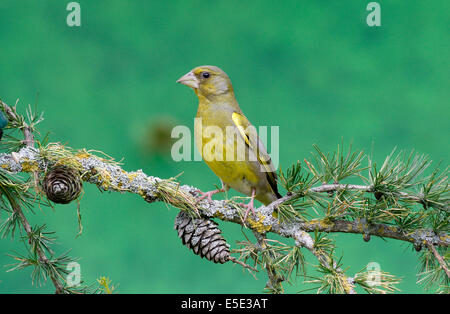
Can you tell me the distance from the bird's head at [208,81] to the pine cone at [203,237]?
1.38 feet

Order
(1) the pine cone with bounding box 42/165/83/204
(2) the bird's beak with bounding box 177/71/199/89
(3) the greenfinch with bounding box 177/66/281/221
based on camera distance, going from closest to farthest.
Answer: (1) the pine cone with bounding box 42/165/83/204 → (3) the greenfinch with bounding box 177/66/281/221 → (2) the bird's beak with bounding box 177/71/199/89

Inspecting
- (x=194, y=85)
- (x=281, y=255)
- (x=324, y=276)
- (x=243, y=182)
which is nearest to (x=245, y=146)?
(x=243, y=182)

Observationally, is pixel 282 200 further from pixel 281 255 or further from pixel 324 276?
pixel 324 276

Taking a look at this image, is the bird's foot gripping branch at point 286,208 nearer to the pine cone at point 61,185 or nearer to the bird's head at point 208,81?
the pine cone at point 61,185

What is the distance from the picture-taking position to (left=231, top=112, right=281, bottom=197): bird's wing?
125cm

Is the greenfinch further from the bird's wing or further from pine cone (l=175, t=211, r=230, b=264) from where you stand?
pine cone (l=175, t=211, r=230, b=264)

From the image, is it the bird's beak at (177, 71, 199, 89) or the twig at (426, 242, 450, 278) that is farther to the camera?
the bird's beak at (177, 71, 199, 89)

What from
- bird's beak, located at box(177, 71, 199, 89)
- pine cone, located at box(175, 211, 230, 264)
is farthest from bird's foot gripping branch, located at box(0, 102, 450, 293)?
bird's beak, located at box(177, 71, 199, 89)

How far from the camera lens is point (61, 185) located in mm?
895

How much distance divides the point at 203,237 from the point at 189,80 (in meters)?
0.49

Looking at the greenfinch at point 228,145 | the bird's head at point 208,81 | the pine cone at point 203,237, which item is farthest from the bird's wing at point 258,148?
the pine cone at point 203,237

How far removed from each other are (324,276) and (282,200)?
222 mm

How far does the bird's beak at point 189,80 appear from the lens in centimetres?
135

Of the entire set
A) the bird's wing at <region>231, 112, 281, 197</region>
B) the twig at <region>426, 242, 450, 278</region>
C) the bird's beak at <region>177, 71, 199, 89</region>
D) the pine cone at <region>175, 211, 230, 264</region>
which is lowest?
the twig at <region>426, 242, 450, 278</region>
